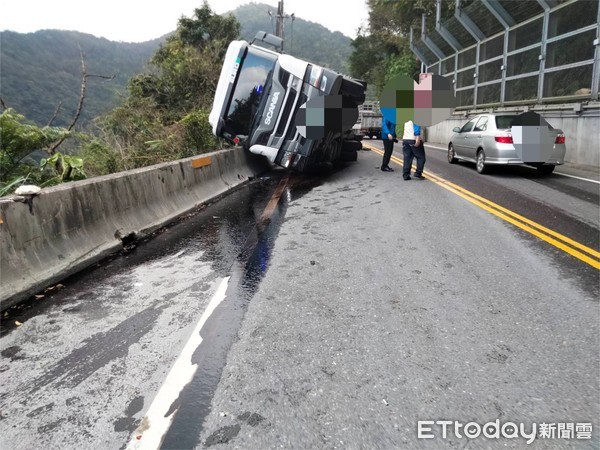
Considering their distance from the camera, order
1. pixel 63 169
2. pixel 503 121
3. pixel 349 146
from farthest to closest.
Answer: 1. pixel 349 146
2. pixel 503 121
3. pixel 63 169

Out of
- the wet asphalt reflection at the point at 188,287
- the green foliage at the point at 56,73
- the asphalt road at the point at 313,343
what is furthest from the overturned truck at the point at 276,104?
the green foliage at the point at 56,73

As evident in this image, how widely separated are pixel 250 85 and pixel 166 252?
5726mm

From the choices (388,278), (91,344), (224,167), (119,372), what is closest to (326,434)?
(119,372)

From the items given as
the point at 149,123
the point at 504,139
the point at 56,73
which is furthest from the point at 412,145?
the point at 56,73

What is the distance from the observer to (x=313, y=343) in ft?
10.1

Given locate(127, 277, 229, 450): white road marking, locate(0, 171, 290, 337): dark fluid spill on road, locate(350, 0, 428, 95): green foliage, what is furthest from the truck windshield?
locate(350, 0, 428, 95): green foliage

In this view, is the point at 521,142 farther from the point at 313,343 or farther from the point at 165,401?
the point at 165,401

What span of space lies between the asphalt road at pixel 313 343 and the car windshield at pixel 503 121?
536cm

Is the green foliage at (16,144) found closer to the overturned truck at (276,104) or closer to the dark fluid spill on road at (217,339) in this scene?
the overturned truck at (276,104)

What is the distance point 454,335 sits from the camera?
10.5ft

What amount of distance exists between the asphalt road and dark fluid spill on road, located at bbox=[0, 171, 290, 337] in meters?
0.03

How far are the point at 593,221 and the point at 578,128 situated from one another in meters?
8.36

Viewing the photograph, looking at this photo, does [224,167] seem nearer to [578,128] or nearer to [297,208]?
[297,208]

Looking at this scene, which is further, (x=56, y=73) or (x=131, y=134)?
(x=56, y=73)
